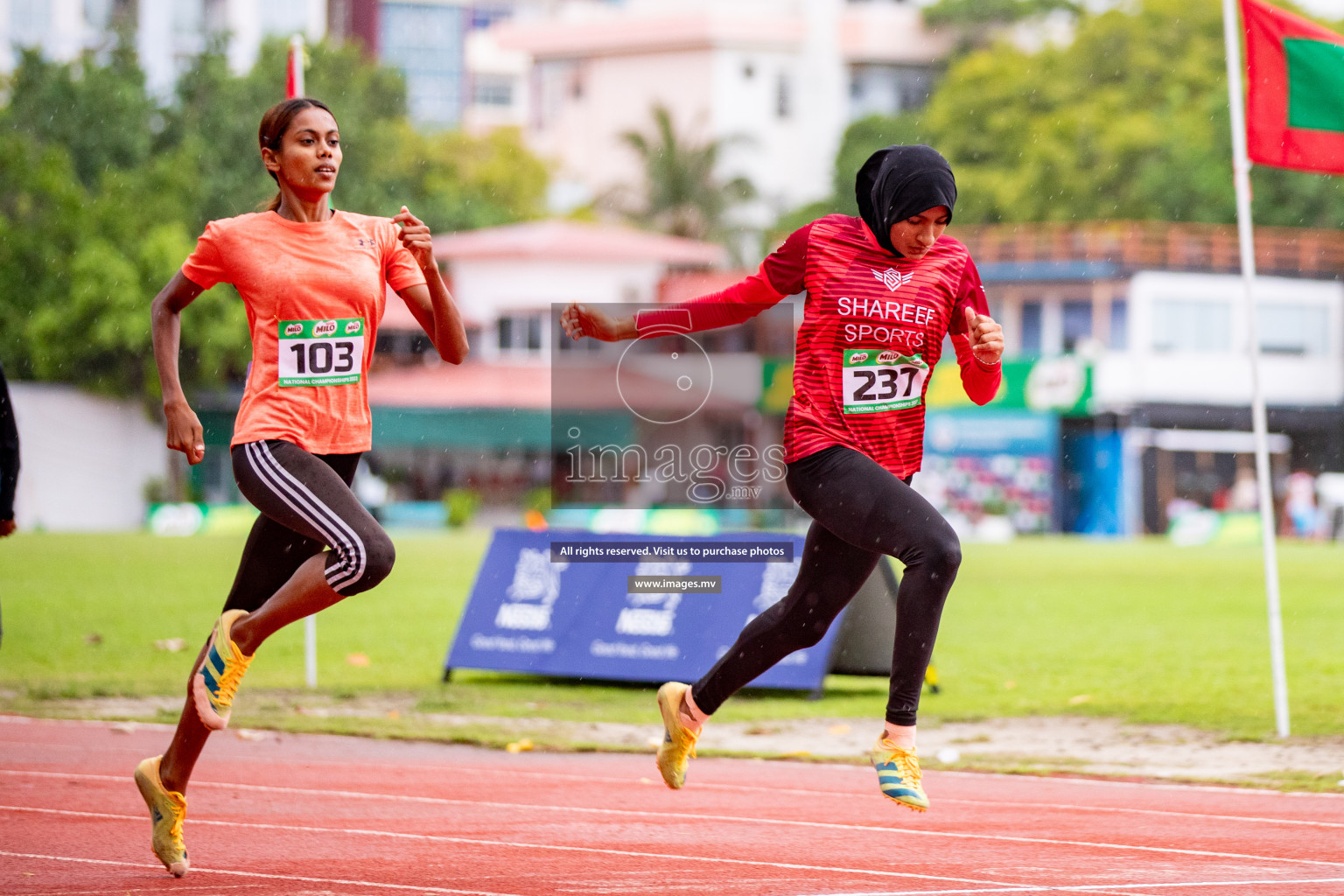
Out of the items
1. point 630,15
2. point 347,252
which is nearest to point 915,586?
point 347,252

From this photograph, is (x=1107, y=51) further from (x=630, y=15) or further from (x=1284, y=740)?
(x=1284, y=740)

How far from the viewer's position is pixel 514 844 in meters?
6.09

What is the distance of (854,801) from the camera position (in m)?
7.41

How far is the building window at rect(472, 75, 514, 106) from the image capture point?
110 meters

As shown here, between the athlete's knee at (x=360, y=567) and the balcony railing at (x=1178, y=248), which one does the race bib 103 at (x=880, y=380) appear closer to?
the athlete's knee at (x=360, y=567)

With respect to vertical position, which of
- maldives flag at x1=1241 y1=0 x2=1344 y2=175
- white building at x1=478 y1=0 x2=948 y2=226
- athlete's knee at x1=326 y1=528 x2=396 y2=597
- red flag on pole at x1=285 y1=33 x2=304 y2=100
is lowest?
athlete's knee at x1=326 y1=528 x2=396 y2=597

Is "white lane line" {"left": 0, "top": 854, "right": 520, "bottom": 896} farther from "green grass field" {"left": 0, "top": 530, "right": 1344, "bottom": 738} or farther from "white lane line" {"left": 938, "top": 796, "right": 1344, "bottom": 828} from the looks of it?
"green grass field" {"left": 0, "top": 530, "right": 1344, "bottom": 738}

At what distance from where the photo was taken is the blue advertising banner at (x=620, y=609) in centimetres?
1116

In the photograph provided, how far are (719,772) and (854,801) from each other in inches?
45.9

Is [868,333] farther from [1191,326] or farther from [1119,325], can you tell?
[1191,326]

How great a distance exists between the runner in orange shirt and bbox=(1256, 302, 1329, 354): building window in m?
49.1

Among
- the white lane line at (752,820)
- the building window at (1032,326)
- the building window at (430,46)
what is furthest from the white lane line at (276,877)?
the building window at (430,46)

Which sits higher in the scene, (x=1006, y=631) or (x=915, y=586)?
(x=915, y=586)

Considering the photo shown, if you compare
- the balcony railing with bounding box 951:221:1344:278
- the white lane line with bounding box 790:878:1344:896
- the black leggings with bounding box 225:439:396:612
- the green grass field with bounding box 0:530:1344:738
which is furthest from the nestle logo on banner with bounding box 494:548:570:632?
the balcony railing with bounding box 951:221:1344:278
